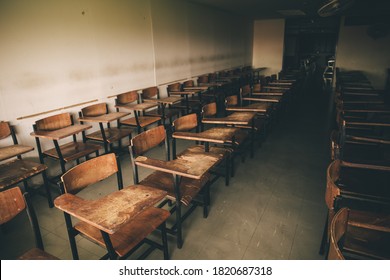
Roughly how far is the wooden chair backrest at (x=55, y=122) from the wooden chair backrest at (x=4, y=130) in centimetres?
27

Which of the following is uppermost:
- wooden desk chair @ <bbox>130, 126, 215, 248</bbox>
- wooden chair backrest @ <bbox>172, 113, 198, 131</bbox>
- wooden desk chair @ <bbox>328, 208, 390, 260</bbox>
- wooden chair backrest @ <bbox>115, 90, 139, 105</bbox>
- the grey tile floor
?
wooden chair backrest @ <bbox>115, 90, 139, 105</bbox>

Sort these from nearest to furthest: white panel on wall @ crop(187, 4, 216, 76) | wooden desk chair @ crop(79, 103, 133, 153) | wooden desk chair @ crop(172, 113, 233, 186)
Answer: wooden desk chair @ crop(172, 113, 233, 186)
wooden desk chair @ crop(79, 103, 133, 153)
white panel on wall @ crop(187, 4, 216, 76)

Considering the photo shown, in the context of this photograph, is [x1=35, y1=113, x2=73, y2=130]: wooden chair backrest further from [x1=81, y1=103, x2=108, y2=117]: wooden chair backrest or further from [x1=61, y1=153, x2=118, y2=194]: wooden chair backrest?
[x1=61, y1=153, x2=118, y2=194]: wooden chair backrest

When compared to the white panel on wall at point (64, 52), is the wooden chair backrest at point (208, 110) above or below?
below

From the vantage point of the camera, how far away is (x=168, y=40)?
5523mm

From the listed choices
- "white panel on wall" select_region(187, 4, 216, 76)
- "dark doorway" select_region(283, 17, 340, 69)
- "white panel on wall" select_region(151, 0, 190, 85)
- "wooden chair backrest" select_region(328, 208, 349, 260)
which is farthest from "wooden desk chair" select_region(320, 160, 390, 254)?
"dark doorway" select_region(283, 17, 340, 69)

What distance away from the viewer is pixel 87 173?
188cm

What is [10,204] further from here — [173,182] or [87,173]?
[173,182]

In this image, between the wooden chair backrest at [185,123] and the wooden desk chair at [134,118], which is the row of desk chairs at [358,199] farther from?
the wooden desk chair at [134,118]

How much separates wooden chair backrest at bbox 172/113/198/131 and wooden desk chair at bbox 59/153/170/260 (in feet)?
3.37

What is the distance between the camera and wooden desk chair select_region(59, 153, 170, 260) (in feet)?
5.26

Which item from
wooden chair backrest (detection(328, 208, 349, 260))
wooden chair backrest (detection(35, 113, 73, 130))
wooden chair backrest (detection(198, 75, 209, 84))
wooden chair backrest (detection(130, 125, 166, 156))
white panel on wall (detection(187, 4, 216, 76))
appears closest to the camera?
wooden chair backrest (detection(328, 208, 349, 260))

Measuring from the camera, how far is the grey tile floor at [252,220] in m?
2.19

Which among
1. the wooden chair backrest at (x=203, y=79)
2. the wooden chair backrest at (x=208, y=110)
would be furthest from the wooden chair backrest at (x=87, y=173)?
the wooden chair backrest at (x=203, y=79)
